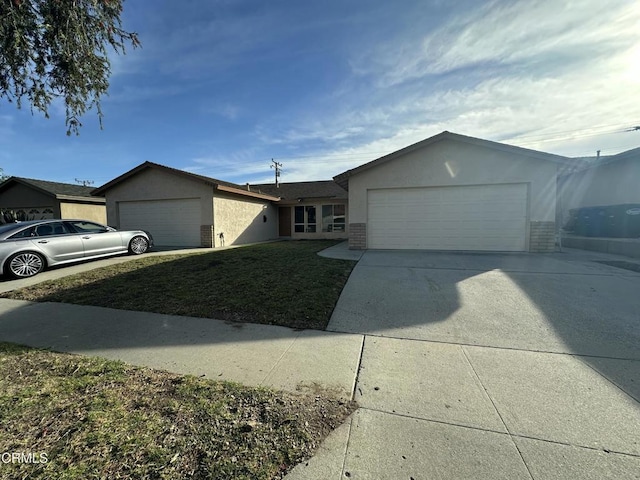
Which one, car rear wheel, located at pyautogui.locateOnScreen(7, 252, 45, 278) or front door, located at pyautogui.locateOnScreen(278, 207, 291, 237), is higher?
front door, located at pyautogui.locateOnScreen(278, 207, 291, 237)

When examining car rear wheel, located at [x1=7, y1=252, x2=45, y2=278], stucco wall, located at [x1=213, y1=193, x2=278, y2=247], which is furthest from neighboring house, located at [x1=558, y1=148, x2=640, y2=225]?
car rear wheel, located at [x1=7, y1=252, x2=45, y2=278]

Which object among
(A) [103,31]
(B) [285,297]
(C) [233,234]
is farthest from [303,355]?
(C) [233,234]

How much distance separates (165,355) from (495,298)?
5.32 meters

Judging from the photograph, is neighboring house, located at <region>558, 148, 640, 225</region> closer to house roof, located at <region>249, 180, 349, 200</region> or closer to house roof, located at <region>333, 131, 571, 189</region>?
house roof, located at <region>333, 131, 571, 189</region>

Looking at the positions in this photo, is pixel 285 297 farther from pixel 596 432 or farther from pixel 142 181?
pixel 142 181

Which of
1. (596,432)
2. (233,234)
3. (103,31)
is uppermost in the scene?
(103,31)

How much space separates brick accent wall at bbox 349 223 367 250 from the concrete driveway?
4.85m

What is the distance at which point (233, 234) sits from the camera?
14.6 meters

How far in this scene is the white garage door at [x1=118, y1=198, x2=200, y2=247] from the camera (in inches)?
525

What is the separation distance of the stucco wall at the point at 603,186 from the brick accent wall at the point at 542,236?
4.74 m

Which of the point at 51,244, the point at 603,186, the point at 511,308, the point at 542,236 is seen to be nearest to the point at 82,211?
the point at 51,244

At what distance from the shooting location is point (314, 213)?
18.8 metres

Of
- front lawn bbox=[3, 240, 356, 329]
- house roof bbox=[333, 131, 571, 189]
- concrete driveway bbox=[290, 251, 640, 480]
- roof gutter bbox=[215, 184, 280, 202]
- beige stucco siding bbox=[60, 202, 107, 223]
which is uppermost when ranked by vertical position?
house roof bbox=[333, 131, 571, 189]

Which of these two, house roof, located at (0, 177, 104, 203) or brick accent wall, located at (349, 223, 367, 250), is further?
house roof, located at (0, 177, 104, 203)
